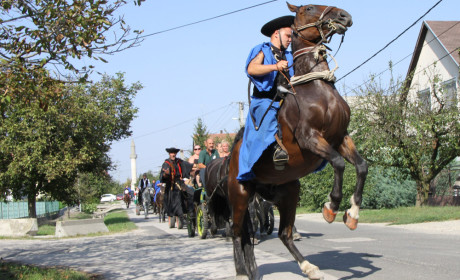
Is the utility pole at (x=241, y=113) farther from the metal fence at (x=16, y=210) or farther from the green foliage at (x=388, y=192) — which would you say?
the green foliage at (x=388, y=192)

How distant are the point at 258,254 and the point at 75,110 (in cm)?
1554

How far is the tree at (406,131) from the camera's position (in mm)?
19141

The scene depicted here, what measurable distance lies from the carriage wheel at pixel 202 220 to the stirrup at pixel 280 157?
24.1 feet

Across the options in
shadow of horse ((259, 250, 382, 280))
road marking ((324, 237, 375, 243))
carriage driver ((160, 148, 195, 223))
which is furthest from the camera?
carriage driver ((160, 148, 195, 223))

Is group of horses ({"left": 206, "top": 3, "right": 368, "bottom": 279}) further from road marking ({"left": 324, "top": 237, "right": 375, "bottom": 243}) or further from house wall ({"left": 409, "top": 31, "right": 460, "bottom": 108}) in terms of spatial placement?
house wall ({"left": 409, "top": 31, "right": 460, "bottom": 108})

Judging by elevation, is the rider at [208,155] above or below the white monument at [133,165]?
below

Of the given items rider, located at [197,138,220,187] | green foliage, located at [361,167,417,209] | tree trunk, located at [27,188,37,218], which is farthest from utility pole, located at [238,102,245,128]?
rider, located at [197,138,220,187]

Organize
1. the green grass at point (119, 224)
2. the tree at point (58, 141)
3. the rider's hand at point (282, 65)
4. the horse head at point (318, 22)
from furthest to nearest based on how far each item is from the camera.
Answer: the tree at point (58, 141), the green grass at point (119, 224), the rider's hand at point (282, 65), the horse head at point (318, 22)

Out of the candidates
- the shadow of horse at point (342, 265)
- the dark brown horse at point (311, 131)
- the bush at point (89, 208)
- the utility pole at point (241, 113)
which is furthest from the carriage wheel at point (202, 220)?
the utility pole at point (241, 113)

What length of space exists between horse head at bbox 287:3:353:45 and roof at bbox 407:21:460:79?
24109 millimetres

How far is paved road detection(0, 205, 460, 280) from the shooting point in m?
7.00

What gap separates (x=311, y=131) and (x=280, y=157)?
47cm

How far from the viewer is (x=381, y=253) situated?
8391mm

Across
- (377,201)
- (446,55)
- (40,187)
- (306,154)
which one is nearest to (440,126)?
(377,201)
